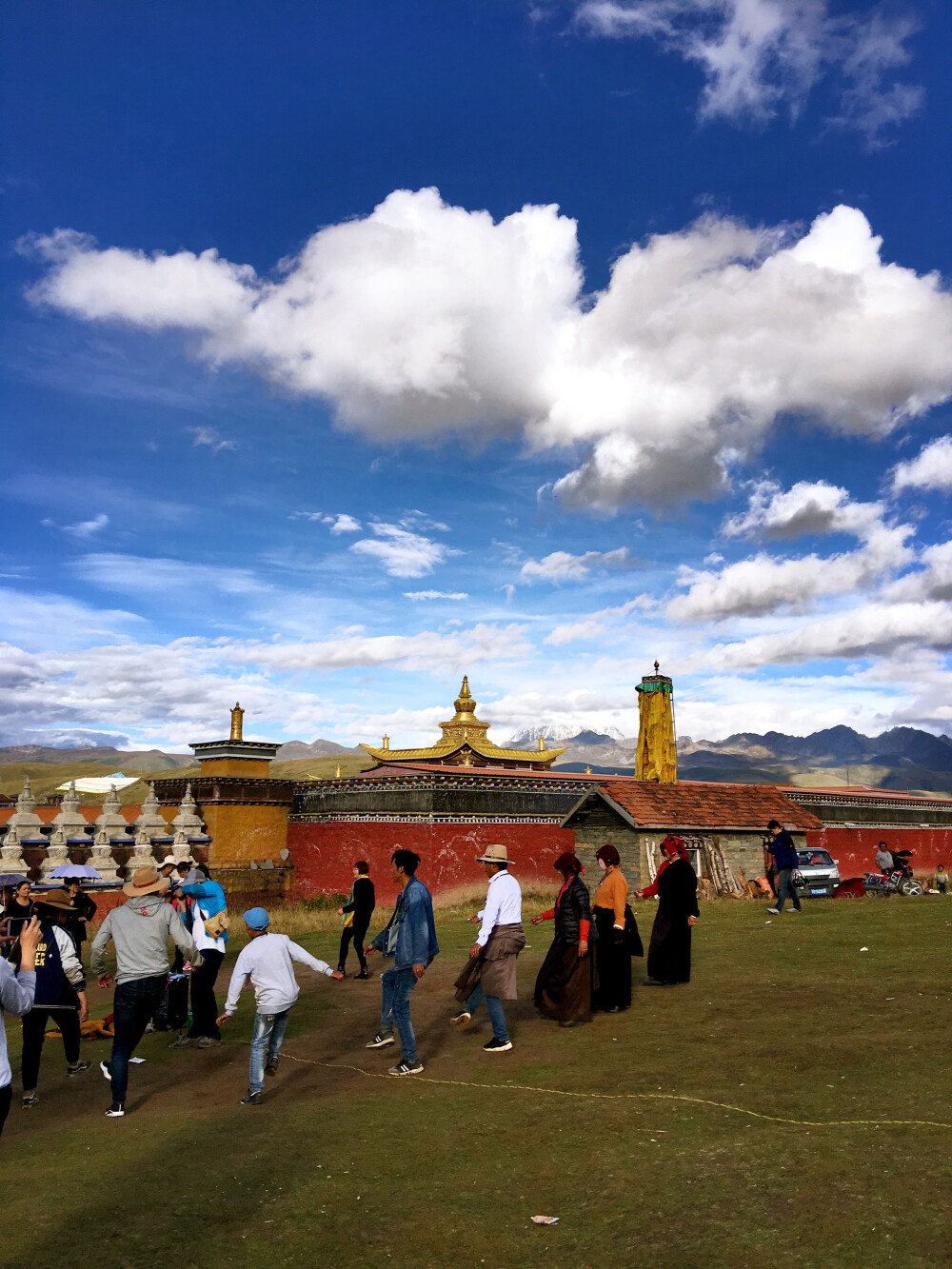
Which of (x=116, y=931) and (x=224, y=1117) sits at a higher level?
(x=116, y=931)

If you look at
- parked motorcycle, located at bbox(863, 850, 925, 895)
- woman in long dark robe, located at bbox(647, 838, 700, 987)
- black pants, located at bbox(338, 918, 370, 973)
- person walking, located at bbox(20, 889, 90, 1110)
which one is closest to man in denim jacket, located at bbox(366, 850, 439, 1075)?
person walking, located at bbox(20, 889, 90, 1110)

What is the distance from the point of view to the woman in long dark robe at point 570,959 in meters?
9.45

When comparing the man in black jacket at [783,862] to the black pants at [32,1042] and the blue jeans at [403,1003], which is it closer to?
the blue jeans at [403,1003]

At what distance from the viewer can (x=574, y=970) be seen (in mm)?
9766

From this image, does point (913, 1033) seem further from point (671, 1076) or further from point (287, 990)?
point (287, 990)

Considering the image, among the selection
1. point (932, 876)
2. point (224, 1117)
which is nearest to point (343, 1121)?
point (224, 1117)

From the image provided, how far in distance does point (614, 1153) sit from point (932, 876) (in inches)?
1247

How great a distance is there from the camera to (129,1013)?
718 cm

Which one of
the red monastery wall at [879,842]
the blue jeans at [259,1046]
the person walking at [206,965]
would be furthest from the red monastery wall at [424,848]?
the blue jeans at [259,1046]

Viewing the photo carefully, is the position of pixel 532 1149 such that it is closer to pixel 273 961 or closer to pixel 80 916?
pixel 273 961

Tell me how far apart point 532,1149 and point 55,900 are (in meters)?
4.98

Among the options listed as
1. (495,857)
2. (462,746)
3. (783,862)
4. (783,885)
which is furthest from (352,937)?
(462,746)

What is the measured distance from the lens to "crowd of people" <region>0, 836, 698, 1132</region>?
7285 millimetres

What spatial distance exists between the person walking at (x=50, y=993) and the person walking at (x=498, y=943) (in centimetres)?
367
